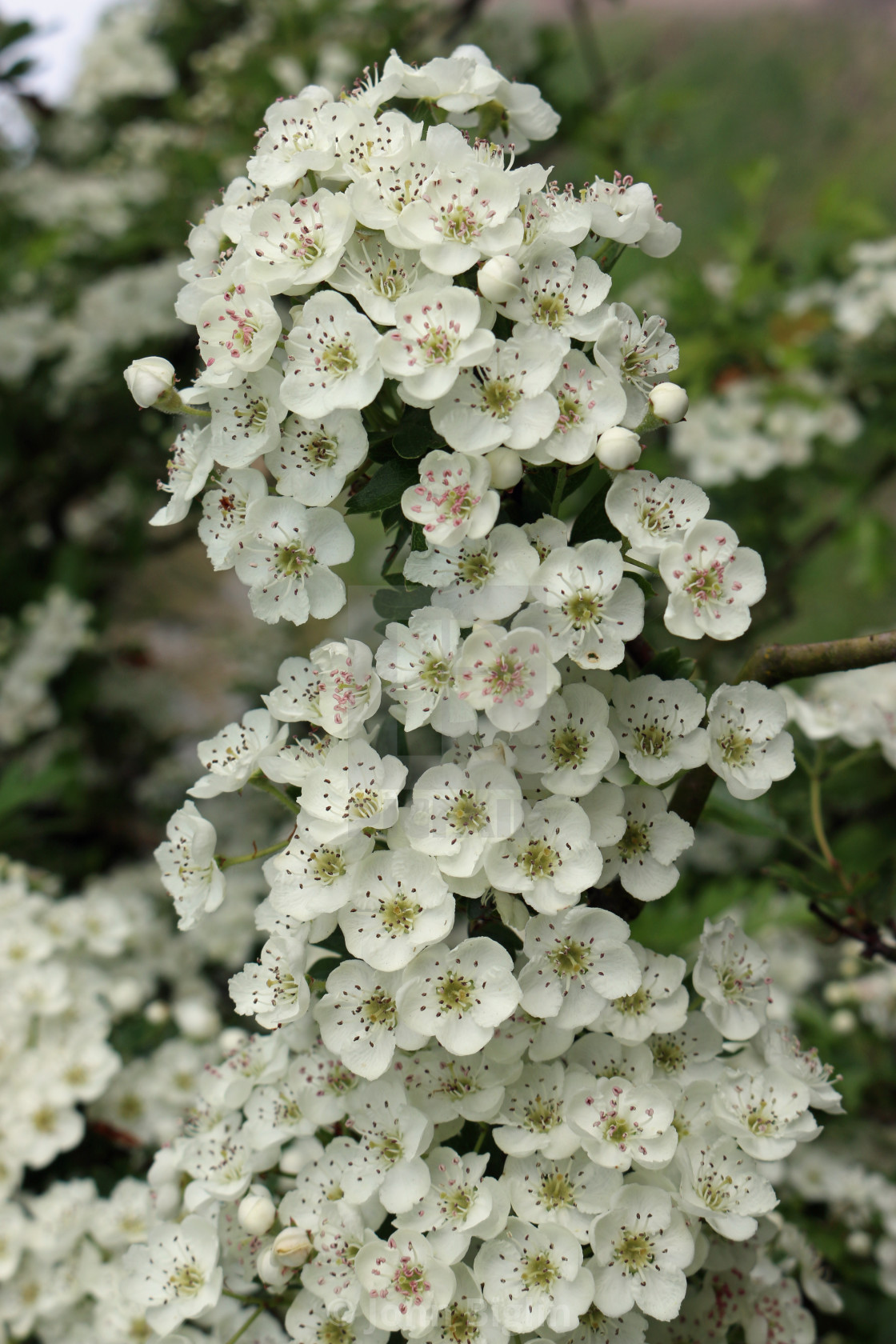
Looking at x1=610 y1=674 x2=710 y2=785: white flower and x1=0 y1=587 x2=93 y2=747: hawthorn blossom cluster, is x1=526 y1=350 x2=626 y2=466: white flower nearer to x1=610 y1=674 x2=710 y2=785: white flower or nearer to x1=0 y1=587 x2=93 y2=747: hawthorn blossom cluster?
x1=610 y1=674 x2=710 y2=785: white flower

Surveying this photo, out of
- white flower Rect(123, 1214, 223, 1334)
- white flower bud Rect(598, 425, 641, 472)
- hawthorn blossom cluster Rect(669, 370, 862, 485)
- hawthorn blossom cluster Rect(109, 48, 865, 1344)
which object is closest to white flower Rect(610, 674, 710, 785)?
hawthorn blossom cluster Rect(109, 48, 865, 1344)

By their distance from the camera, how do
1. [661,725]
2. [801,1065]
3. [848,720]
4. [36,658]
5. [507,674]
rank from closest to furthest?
[507,674], [661,725], [801,1065], [848,720], [36,658]

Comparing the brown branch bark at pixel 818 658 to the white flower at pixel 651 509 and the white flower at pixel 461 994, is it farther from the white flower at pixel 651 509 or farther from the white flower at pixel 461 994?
the white flower at pixel 461 994

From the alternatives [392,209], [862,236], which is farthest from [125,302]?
[392,209]

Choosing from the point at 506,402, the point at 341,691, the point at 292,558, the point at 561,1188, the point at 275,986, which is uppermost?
the point at 506,402

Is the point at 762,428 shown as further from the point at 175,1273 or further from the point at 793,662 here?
the point at 175,1273

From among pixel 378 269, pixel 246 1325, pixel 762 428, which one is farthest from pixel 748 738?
pixel 762 428
